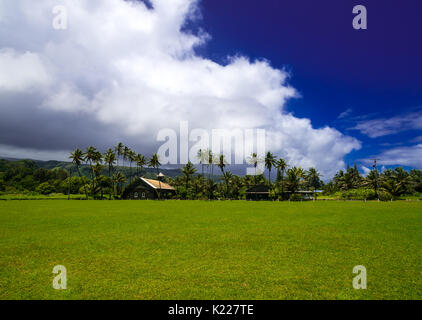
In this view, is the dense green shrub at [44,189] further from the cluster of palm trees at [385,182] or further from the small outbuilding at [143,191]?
the cluster of palm trees at [385,182]

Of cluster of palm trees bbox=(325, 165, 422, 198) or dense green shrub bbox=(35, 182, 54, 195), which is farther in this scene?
Result: dense green shrub bbox=(35, 182, 54, 195)

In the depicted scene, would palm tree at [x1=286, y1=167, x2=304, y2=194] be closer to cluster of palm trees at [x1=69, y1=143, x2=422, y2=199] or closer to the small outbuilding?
cluster of palm trees at [x1=69, y1=143, x2=422, y2=199]

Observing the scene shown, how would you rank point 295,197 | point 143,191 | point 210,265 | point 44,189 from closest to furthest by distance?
point 210,265 → point 295,197 → point 143,191 → point 44,189

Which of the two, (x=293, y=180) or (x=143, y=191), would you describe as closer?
(x=293, y=180)

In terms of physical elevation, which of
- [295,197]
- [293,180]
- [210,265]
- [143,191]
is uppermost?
[293,180]

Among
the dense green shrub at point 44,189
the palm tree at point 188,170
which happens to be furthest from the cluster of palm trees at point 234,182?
the dense green shrub at point 44,189

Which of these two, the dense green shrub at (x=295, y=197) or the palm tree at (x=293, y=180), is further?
the palm tree at (x=293, y=180)

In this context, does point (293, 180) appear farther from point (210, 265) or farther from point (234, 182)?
point (210, 265)

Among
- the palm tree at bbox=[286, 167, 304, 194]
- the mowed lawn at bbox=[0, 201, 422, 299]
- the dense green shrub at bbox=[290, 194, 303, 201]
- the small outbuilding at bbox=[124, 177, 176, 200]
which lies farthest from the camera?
the small outbuilding at bbox=[124, 177, 176, 200]

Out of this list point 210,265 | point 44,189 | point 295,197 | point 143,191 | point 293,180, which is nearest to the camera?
point 210,265

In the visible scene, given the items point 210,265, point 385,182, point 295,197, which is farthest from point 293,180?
point 210,265

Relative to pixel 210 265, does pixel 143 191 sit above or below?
below

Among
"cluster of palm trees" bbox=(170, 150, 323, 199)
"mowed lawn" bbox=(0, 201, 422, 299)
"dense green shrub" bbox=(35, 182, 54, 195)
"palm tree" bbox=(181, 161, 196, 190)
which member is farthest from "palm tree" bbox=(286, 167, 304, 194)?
"dense green shrub" bbox=(35, 182, 54, 195)
